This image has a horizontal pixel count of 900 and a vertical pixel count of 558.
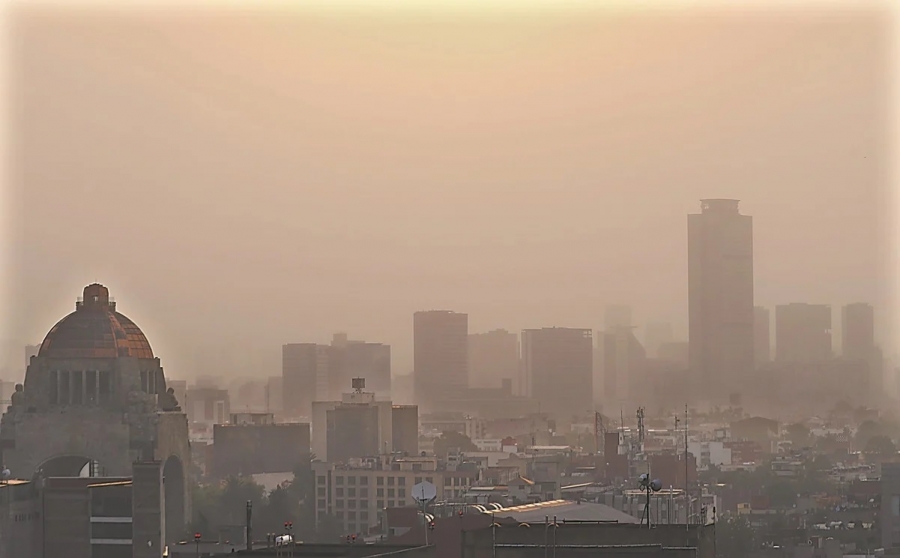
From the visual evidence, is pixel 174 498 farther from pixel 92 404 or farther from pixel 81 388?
pixel 81 388

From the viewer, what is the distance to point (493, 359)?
67250mm

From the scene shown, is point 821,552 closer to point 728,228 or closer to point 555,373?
point 728,228

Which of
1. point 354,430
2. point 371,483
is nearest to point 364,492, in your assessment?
point 371,483

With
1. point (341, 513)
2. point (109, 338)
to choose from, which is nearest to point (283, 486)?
point (341, 513)

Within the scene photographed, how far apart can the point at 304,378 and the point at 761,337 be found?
15.3 m

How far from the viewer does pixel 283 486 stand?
159ft

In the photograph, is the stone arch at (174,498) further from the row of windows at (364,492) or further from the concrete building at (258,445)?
the concrete building at (258,445)

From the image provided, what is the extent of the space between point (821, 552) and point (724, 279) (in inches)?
1444

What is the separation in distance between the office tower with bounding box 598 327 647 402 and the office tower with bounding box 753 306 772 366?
4093 millimetres

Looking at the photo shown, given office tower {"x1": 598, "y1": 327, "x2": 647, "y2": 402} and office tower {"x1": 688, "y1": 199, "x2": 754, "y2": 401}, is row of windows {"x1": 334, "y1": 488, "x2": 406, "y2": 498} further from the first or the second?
office tower {"x1": 688, "y1": 199, "x2": 754, "y2": 401}

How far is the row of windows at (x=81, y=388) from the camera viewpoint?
39.0 m

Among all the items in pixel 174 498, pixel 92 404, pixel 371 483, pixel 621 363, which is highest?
pixel 621 363

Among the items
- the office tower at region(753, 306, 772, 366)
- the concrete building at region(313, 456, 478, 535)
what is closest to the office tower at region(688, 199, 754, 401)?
the office tower at region(753, 306, 772, 366)

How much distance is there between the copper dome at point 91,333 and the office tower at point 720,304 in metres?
25.3
